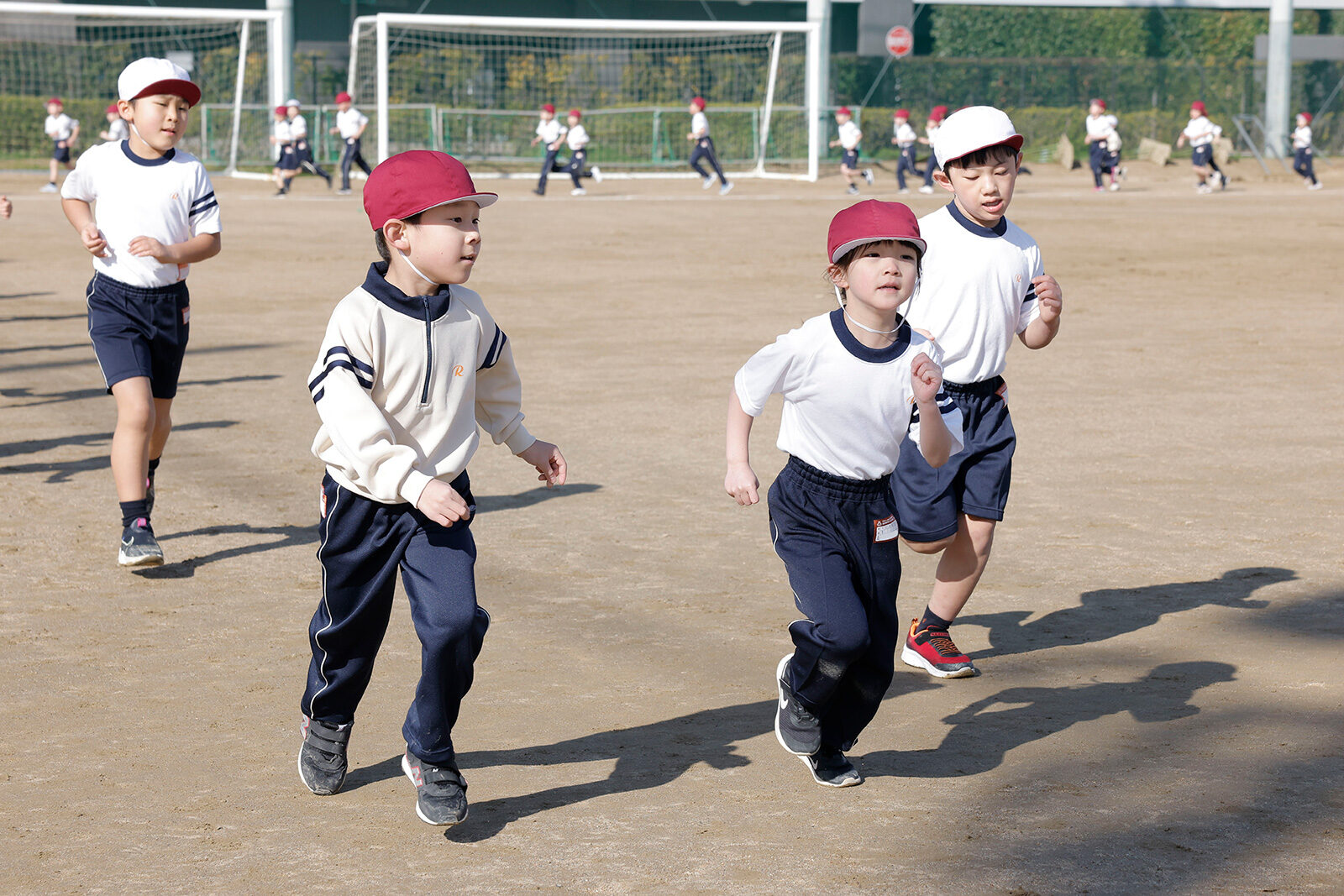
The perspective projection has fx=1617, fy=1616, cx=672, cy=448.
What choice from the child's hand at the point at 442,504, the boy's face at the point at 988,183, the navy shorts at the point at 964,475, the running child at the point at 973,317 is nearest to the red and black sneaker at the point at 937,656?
the running child at the point at 973,317

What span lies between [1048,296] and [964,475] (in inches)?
26.3

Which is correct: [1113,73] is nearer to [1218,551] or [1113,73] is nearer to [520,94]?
[520,94]

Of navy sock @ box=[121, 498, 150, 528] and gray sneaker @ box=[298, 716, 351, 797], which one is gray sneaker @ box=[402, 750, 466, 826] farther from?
navy sock @ box=[121, 498, 150, 528]

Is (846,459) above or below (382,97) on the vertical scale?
below

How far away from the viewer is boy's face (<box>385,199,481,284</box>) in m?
3.74

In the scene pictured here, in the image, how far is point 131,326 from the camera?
20.9 feet

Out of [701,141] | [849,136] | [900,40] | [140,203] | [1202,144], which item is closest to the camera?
[140,203]

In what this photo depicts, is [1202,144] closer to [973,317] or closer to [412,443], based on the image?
[973,317]

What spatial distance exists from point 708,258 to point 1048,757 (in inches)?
581

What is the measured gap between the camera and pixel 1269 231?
22.3m

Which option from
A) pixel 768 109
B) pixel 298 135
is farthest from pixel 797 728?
pixel 768 109

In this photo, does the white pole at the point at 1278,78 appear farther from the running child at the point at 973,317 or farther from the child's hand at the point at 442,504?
the child's hand at the point at 442,504

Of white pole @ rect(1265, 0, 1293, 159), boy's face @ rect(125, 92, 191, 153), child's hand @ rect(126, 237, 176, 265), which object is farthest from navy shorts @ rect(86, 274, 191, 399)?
white pole @ rect(1265, 0, 1293, 159)

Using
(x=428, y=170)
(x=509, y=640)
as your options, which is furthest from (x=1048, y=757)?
(x=428, y=170)
